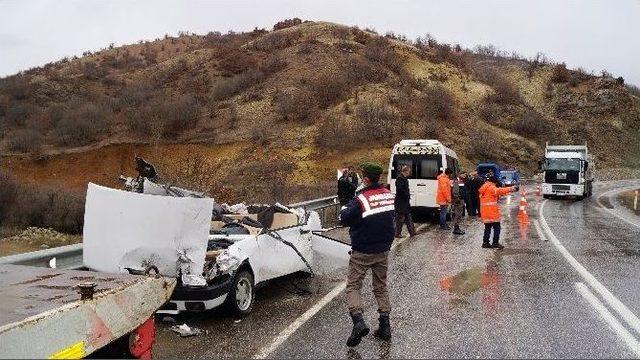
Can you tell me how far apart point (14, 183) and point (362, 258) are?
22902 millimetres

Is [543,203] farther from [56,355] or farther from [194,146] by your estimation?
[56,355]

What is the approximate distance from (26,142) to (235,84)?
16334mm

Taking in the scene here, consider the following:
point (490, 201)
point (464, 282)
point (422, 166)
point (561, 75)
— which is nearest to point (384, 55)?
point (561, 75)

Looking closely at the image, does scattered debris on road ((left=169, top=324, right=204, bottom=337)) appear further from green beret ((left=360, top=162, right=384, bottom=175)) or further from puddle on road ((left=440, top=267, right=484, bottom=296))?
puddle on road ((left=440, top=267, right=484, bottom=296))

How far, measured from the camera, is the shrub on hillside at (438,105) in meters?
44.8

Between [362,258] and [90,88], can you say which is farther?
[90,88]

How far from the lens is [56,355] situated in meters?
3.44

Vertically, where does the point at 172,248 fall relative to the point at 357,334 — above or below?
above

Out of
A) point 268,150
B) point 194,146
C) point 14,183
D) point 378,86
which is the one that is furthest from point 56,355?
point 378,86

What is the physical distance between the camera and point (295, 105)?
43000 millimetres

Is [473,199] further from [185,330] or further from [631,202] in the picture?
[185,330]

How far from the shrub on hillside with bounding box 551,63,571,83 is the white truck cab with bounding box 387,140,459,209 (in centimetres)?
6177

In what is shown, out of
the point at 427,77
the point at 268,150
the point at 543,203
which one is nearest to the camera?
the point at 543,203

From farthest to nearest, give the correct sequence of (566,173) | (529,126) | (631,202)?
(529,126)
(566,173)
(631,202)
